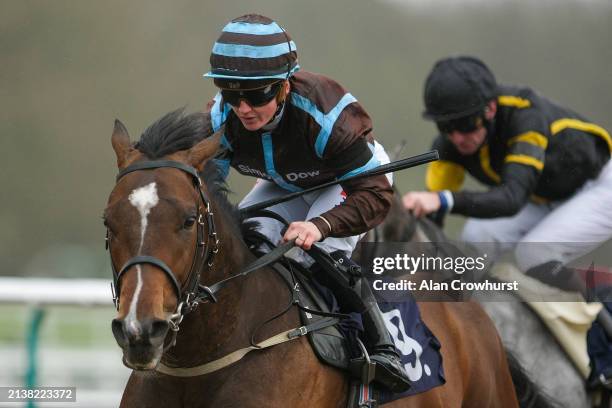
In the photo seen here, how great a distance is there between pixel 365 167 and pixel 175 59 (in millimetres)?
15529

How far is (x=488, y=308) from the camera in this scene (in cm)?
590

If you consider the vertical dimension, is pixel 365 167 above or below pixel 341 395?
above

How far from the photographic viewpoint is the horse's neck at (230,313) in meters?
3.54

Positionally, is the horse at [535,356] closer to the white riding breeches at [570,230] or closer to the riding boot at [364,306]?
the white riding breeches at [570,230]

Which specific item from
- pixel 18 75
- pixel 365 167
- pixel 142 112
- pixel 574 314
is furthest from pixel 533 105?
pixel 18 75

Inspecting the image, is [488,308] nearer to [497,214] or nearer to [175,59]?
[497,214]

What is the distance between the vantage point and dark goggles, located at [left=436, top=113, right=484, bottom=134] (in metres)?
6.60

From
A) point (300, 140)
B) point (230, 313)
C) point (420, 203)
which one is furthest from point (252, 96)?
point (420, 203)

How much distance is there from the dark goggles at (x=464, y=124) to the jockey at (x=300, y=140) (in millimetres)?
2486

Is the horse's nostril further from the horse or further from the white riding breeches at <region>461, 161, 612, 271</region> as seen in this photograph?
the white riding breeches at <region>461, 161, 612, 271</region>

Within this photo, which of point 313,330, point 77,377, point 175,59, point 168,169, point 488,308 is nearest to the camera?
point 168,169

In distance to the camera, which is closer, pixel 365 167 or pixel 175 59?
pixel 365 167

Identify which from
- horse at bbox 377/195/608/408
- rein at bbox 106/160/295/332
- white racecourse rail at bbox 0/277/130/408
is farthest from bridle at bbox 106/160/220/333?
white racecourse rail at bbox 0/277/130/408

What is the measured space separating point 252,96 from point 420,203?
2.66m
